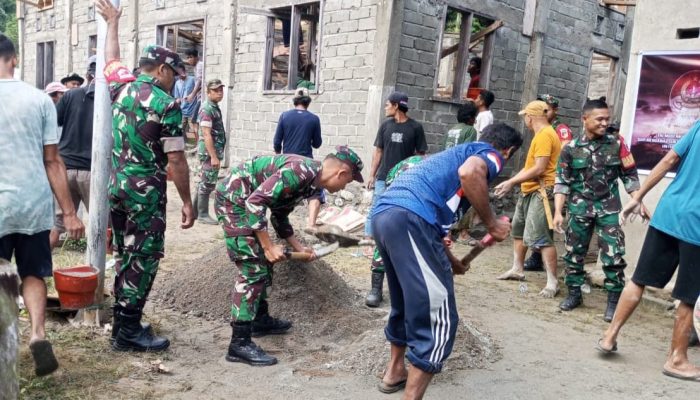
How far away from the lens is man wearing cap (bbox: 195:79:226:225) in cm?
756

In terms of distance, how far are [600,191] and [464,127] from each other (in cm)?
280

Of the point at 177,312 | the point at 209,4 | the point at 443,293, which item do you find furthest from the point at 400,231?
the point at 209,4

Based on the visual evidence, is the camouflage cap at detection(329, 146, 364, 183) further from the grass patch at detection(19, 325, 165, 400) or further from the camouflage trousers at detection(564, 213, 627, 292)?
the camouflage trousers at detection(564, 213, 627, 292)

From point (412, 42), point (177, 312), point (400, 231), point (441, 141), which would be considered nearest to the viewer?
point (400, 231)

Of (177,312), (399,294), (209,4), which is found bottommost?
(177,312)

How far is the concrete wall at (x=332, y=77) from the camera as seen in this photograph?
8.68 metres

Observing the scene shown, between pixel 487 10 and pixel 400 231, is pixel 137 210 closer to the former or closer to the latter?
pixel 400 231

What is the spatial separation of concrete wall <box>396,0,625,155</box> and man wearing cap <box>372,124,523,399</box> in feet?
18.4

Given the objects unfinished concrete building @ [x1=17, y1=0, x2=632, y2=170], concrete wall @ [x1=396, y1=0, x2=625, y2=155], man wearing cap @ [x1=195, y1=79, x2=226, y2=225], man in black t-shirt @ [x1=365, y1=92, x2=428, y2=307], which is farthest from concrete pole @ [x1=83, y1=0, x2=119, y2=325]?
concrete wall @ [x1=396, y1=0, x2=625, y2=155]

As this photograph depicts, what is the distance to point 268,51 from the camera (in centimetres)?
1030

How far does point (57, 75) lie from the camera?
1698 centimetres

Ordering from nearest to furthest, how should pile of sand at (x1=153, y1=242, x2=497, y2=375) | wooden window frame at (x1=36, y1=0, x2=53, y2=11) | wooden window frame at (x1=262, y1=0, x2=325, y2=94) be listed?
pile of sand at (x1=153, y1=242, x2=497, y2=375) < wooden window frame at (x1=262, y1=0, x2=325, y2=94) < wooden window frame at (x1=36, y1=0, x2=53, y2=11)

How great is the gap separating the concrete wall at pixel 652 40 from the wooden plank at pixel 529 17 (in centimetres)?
496

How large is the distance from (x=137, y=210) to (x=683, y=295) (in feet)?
11.4
